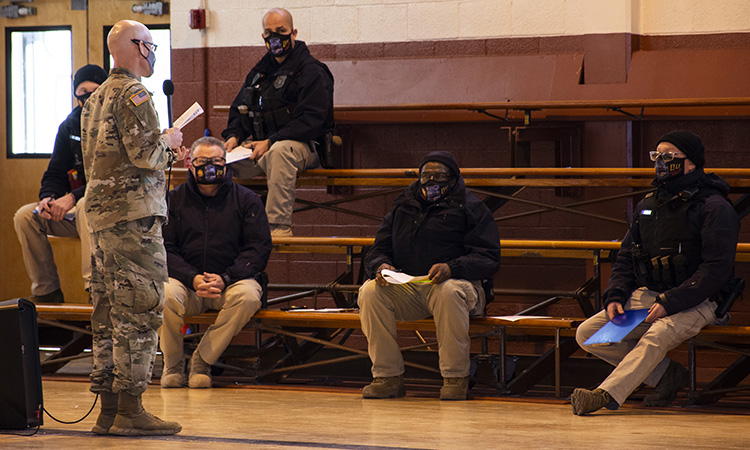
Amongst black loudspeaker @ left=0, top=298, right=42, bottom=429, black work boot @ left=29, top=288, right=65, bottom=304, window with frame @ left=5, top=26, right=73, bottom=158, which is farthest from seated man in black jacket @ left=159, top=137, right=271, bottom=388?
window with frame @ left=5, top=26, right=73, bottom=158

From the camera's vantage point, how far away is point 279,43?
5.96m

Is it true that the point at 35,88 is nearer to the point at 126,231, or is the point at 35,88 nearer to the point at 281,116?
the point at 281,116

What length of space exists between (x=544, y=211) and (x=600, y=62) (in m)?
0.98

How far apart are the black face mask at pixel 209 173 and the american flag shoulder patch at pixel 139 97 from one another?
168 centimetres

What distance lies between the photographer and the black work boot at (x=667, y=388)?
184 inches

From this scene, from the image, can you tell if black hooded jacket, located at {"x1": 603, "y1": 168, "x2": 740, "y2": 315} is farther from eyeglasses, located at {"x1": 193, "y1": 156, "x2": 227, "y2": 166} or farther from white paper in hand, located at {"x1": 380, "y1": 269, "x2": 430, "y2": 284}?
eyeglasses, located at {"x1": 193, "y1": 156, "x2": 227, "y2": 166}

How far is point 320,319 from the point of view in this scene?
5176 millimetres

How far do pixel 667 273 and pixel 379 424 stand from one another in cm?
161

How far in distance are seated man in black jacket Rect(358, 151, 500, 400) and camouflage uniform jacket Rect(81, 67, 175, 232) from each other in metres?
1.55

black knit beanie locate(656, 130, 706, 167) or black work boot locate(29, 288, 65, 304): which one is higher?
black knit beanie locate(656, 130, 706, 167)

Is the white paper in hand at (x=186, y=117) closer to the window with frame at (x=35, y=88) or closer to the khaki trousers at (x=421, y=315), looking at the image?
the khaki trousers at (x=421, y=315)

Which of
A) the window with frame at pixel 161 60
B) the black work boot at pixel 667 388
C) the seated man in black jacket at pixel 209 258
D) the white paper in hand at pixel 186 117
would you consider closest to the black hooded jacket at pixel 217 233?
the seated man in black jacket at pixel 209 258

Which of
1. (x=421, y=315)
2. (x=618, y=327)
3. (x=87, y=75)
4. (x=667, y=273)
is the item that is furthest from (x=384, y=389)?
(x=87, y=75)

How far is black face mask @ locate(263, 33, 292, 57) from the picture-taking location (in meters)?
5.95
